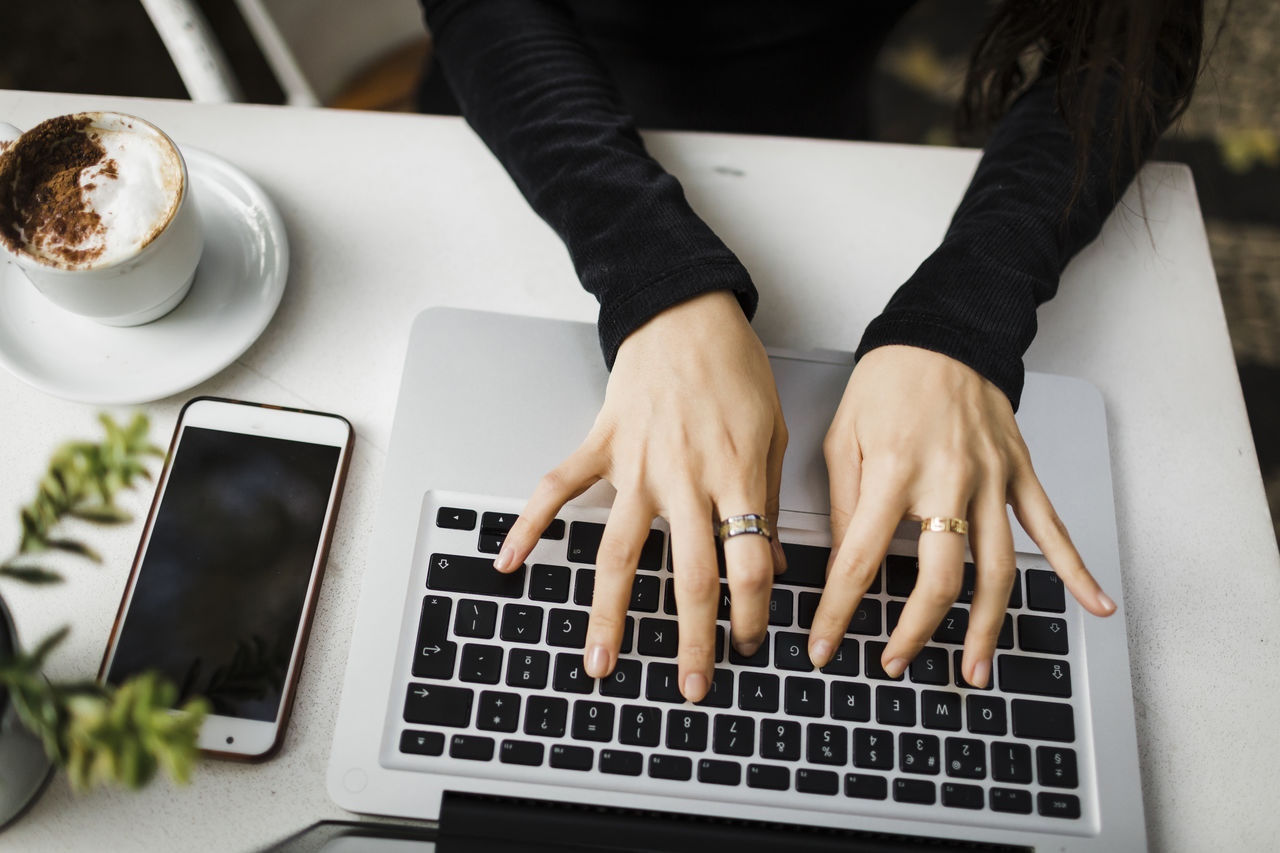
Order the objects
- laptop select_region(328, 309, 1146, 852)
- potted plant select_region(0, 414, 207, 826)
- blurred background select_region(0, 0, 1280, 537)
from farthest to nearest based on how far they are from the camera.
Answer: blurred background select_region(0, 0, 1280, 537), laptop select_region(328, 309, 1146, 852), potted plant select_region(0, 414, 207, 826)

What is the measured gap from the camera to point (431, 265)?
22.4 inches

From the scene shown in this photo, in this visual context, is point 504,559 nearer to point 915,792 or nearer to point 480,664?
point 480,664

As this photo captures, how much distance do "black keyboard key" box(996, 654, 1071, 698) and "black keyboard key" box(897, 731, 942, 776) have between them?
0.06 metres

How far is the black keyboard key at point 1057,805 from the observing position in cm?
44

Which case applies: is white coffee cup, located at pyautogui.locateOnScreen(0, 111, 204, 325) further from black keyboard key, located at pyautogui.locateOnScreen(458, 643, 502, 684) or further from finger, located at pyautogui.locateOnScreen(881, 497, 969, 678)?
finger, located at pyautogui.locateOnScreen(881, 497, 969, 678)

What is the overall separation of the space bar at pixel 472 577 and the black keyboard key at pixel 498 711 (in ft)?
0.18

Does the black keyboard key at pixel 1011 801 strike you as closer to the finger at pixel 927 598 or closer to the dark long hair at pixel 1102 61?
the finger at pixel 927 598

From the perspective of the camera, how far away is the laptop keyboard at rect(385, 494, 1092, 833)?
0.43 m

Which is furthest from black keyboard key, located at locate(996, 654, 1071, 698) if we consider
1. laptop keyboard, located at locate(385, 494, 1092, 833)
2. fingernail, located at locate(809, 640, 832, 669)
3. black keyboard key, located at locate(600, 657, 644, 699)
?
black keyboard key, located at locate(600, 657, 644, 699)

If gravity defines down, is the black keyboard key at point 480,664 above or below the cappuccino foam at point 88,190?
below

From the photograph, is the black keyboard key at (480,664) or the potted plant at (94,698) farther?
the black keyboard key at (480,664)

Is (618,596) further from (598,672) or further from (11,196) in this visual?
(11,196)

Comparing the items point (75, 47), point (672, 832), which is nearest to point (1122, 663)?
point (672, 832)

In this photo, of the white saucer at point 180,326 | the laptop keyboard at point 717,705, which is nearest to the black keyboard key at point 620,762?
the laptop keyboard at point 717,705
